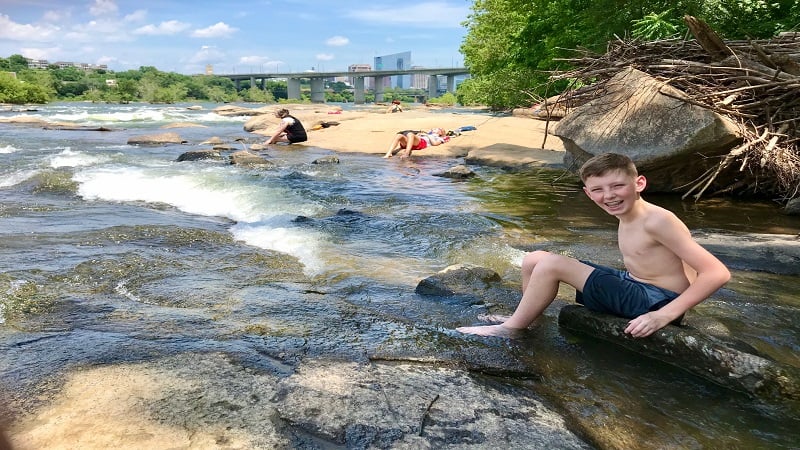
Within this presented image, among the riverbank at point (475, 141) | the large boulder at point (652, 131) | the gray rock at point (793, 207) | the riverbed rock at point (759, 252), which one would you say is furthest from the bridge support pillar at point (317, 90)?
the riverbed rock at point (759, 252)

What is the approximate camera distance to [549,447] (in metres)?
2.18

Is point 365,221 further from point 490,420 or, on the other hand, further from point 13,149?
point 13,149

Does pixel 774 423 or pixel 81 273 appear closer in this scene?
pixel 774 423

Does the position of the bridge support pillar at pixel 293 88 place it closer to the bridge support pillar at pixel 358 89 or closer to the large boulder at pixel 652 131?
the bridge support pillar at pixel 358 89

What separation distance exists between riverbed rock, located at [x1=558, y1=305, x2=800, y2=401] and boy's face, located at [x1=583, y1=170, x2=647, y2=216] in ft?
2.15

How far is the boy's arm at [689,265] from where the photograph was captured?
2938 mm

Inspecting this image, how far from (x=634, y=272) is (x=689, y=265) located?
1.11ft

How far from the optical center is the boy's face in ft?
10.6

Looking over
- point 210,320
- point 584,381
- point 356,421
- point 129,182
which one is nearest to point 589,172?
point 584,381

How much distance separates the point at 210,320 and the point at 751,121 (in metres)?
7.51

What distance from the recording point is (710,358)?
2.87 meters

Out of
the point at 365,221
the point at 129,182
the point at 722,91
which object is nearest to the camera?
the point at 365,221

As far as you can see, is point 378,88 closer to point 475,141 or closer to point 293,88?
point 293,88

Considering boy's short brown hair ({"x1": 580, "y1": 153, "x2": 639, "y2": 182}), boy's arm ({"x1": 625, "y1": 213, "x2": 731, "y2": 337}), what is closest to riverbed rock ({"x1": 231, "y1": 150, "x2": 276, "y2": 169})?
boy's short brown hair ({"x1": 580, "y1": 153, "x2": 639, "y2": 182})
